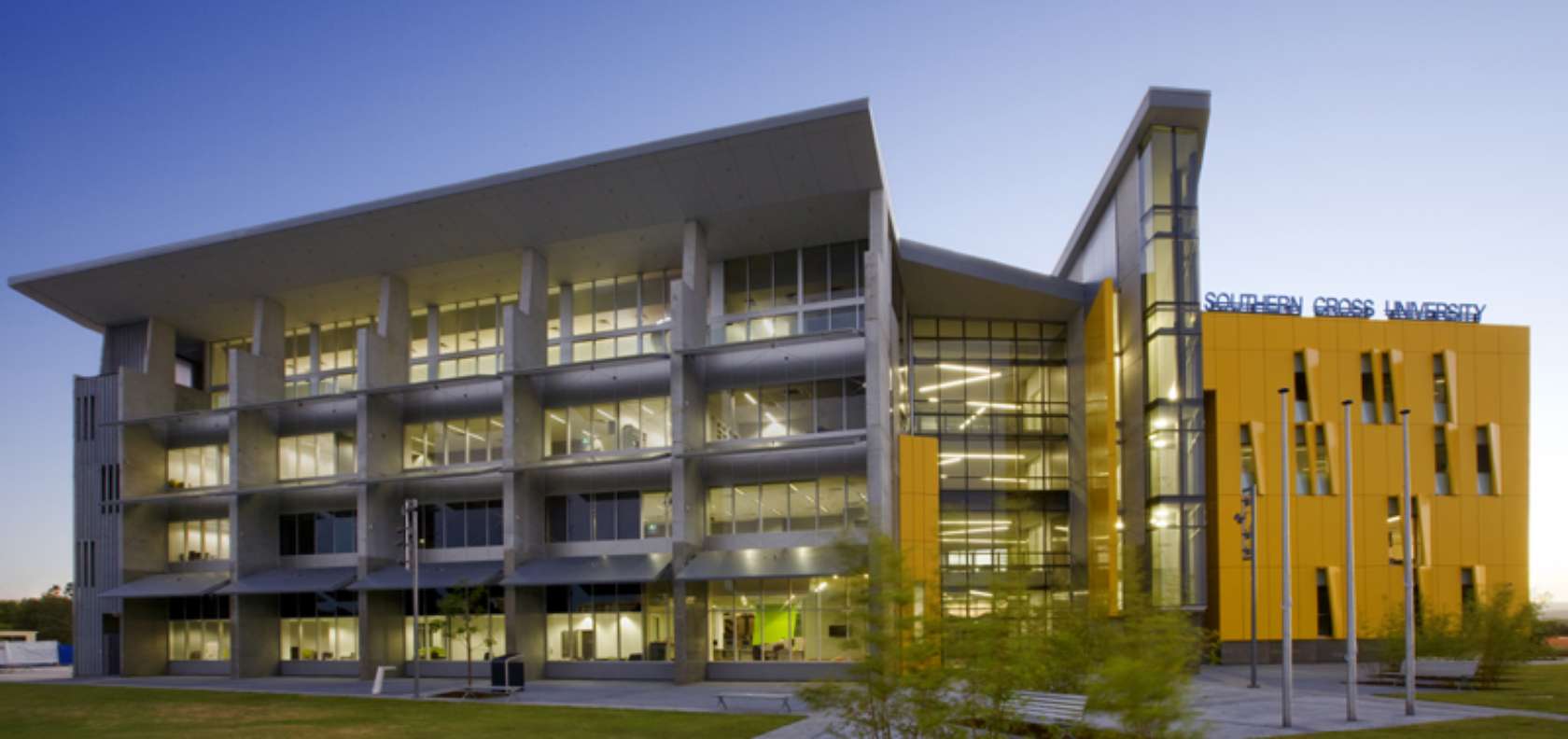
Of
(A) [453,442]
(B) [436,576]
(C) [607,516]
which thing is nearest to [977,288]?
(C) [607,516]

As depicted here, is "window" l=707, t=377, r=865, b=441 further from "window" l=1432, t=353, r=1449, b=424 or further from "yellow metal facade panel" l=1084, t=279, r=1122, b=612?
"window" l=1432, t=353, r=1449, b=424

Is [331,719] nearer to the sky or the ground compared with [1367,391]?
nearer to the ground

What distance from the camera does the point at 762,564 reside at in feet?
120

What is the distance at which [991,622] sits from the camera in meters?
17.8

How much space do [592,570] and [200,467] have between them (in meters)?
24.1

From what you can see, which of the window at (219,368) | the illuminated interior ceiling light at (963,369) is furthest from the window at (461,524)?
the illuminated interior ceiling light at (963,369)

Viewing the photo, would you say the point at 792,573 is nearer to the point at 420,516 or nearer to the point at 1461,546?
the point at 420,516

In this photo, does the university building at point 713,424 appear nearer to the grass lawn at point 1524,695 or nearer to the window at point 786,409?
the window at point 786,409

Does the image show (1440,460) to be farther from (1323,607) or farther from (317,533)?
(317,533)

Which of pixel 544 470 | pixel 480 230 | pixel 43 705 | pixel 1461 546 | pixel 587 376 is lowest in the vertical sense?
pixel 43 705

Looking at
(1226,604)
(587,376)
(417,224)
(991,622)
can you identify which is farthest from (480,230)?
(1226,604)

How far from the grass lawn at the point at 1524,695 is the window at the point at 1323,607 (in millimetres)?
7147

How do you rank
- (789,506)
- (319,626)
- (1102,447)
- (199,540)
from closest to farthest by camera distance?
(789,506), (1102,447), (319,626), (199,540)

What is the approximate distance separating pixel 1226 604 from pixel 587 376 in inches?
1045
